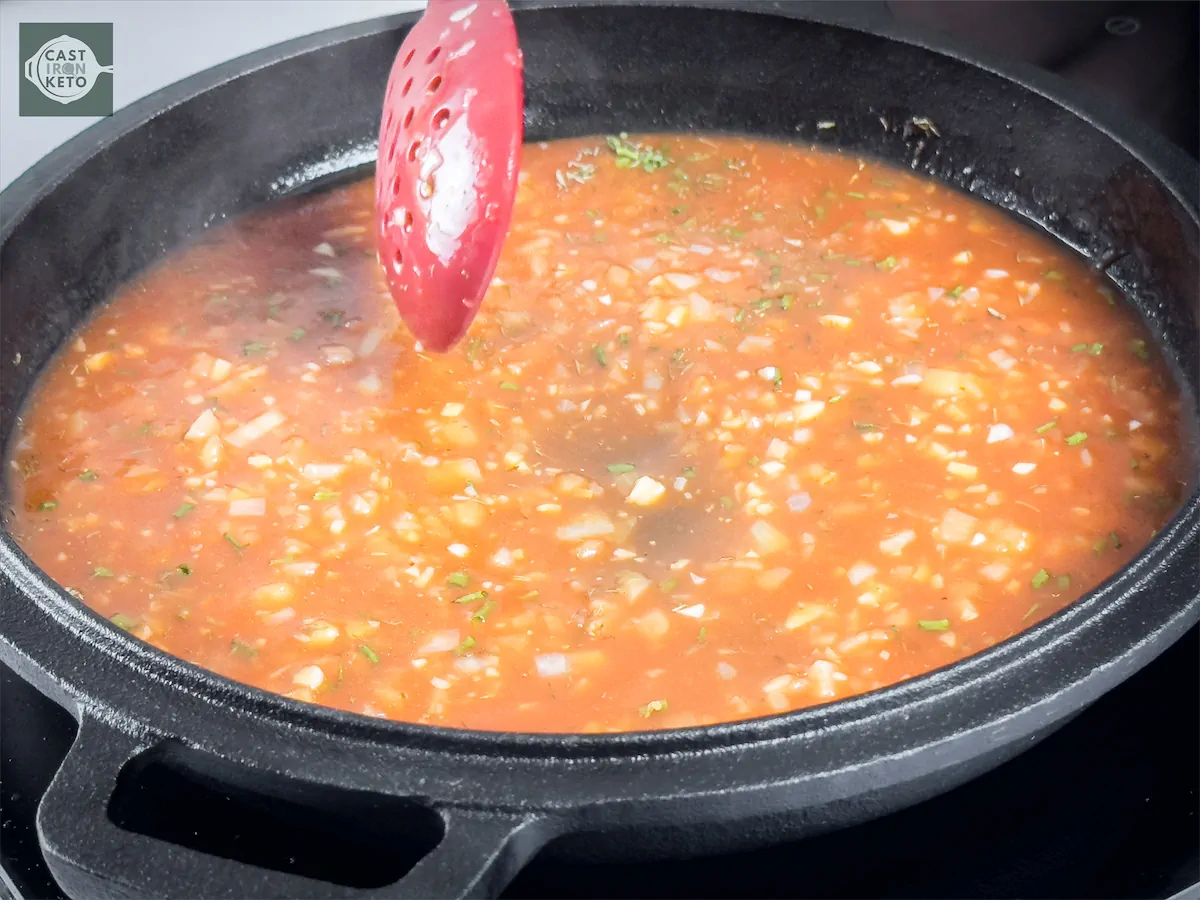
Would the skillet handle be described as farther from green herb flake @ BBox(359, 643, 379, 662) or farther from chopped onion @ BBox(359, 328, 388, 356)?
chopped onion @ BBox(359, 328, 388, 356)

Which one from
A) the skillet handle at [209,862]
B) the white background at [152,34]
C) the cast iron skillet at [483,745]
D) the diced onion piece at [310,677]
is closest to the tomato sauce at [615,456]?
the diced onion piece at [310,677]

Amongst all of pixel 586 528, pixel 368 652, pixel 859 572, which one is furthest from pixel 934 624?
pixel 368 652

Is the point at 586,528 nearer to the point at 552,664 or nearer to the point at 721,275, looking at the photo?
the point at 552,664

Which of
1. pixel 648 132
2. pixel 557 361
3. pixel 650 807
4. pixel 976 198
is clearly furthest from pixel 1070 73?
pixel 650 807

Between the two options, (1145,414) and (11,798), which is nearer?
(11,798)

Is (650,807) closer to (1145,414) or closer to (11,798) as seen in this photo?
(11,798)

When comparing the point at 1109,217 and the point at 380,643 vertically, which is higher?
the point at 1109,217
